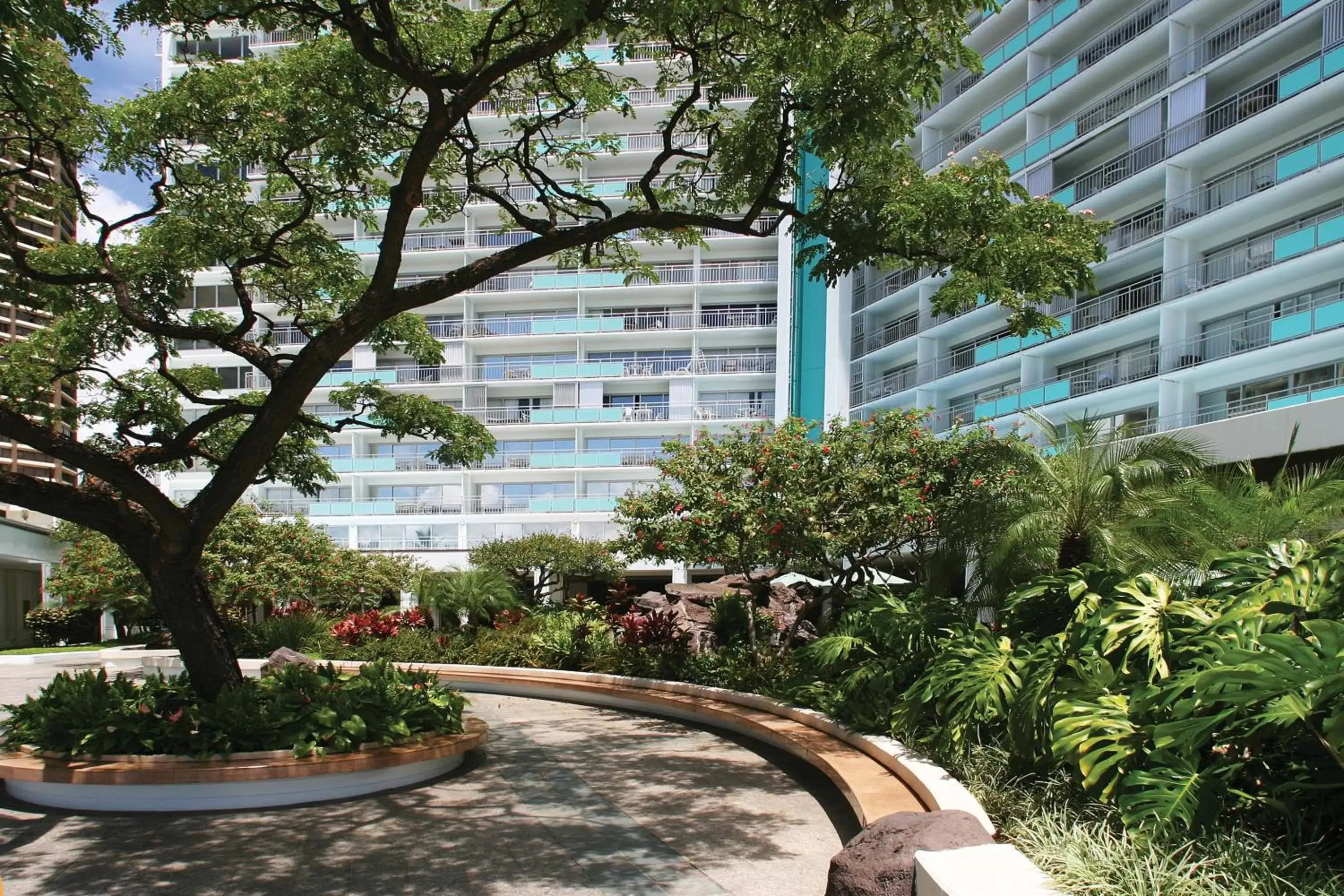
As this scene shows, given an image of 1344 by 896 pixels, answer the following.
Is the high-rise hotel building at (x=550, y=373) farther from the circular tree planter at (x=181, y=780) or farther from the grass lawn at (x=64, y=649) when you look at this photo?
the circular tree planter at (x=181, y=780)

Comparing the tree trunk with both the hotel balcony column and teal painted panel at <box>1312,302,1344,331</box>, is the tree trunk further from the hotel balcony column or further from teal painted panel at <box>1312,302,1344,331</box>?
the hotel balcony column

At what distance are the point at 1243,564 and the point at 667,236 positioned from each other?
29.1 ft

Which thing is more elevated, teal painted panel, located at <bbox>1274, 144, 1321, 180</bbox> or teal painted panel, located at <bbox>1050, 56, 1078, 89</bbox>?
teal painted panel, located at <bbox>1050, 56, 1078, 89</bbox>

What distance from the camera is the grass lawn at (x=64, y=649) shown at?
2862cm

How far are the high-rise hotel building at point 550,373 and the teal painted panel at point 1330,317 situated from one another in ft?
70.4

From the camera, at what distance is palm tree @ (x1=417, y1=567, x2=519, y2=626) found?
890 inches

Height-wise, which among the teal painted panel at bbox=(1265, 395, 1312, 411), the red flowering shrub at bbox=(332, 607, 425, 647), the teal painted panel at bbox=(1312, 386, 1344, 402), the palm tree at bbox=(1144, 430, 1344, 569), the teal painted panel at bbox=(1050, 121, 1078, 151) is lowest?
the red flowering shrub at bbox=(332, 607, 425, 647)

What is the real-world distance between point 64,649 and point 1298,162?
36.4 meters

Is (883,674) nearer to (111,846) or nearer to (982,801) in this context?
(982,801)

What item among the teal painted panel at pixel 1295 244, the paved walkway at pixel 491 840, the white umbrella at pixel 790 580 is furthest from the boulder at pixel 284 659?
the teal painted panel at pixel 1295 244

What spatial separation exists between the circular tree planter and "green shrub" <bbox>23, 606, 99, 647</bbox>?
101 ft

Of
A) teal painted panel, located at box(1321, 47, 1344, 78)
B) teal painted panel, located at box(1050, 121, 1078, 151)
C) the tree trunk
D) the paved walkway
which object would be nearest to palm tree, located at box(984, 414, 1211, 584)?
the paved walkway

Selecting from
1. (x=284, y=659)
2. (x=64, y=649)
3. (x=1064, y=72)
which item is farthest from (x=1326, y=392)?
(x=64, y=649)

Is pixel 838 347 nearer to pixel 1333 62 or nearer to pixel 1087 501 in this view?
pixel 1333 62
